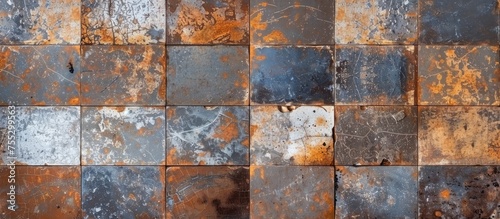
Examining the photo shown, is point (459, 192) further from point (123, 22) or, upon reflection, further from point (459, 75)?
point (123, 22)

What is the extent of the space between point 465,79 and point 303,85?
1626 mm

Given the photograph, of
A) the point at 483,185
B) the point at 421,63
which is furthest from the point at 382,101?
the point at 483,185

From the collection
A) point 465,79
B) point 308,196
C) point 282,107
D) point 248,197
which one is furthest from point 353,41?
point 248,197

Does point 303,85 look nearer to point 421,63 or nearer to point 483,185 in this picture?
point 421,63

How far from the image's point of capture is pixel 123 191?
3.45m

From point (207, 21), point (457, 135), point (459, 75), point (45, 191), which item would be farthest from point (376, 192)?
point (45, 191)

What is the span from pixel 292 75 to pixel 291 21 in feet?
1.77

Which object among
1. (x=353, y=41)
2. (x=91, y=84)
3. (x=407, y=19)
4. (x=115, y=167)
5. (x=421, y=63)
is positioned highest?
(x=407, y=19)

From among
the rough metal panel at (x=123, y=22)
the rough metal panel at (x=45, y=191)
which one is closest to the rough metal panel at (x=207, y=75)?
the rough metal panel at (x=123, y=22)

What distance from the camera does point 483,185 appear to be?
347cm

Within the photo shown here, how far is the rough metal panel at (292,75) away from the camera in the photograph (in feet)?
11.3

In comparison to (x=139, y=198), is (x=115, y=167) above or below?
above

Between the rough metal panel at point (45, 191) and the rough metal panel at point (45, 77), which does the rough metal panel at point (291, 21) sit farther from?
the rough metal panel at point (45, 191)

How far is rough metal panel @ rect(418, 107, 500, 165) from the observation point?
345 cm
